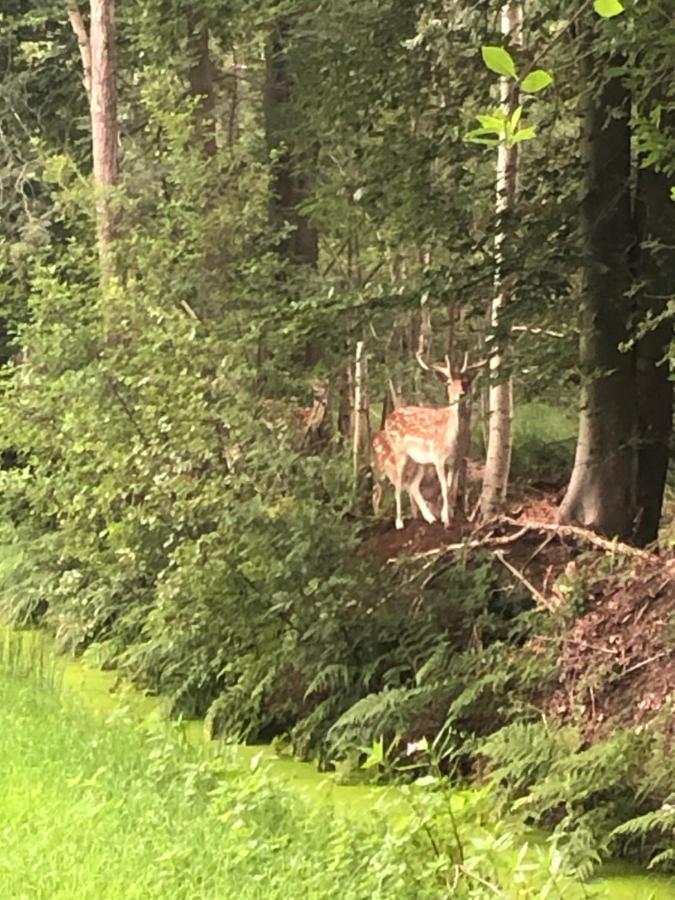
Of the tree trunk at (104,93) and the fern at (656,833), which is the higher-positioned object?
the tree trunk at (104,93)

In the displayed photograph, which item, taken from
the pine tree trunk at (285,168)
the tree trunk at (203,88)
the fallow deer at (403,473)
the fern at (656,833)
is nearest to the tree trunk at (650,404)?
the fallow deer at (403,473)

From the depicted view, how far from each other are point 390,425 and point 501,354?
5.40ft

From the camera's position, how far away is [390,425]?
8742 mm

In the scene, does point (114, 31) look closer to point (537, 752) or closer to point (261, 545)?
point (261, 545)

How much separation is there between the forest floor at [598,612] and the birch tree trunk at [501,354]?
0.64 metres

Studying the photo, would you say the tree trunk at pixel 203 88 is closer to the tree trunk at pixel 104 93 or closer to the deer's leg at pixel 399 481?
the tree trunk at pixel 104 93

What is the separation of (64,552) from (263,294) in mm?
2605

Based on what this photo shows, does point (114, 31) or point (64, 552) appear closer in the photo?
point (64, 552)

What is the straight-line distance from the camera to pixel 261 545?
303 inches

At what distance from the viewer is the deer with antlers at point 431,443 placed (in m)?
8.32

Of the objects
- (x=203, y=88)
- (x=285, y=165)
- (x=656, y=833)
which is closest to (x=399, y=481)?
(x=285, y=165)

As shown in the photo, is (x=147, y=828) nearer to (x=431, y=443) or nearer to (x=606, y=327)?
(x=606, y=327)

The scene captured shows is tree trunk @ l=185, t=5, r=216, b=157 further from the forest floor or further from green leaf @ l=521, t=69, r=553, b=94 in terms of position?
green leaf @ l=521, t=69, r=553, b=94

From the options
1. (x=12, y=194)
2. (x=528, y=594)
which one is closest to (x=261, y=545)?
(x=528, y=594)
